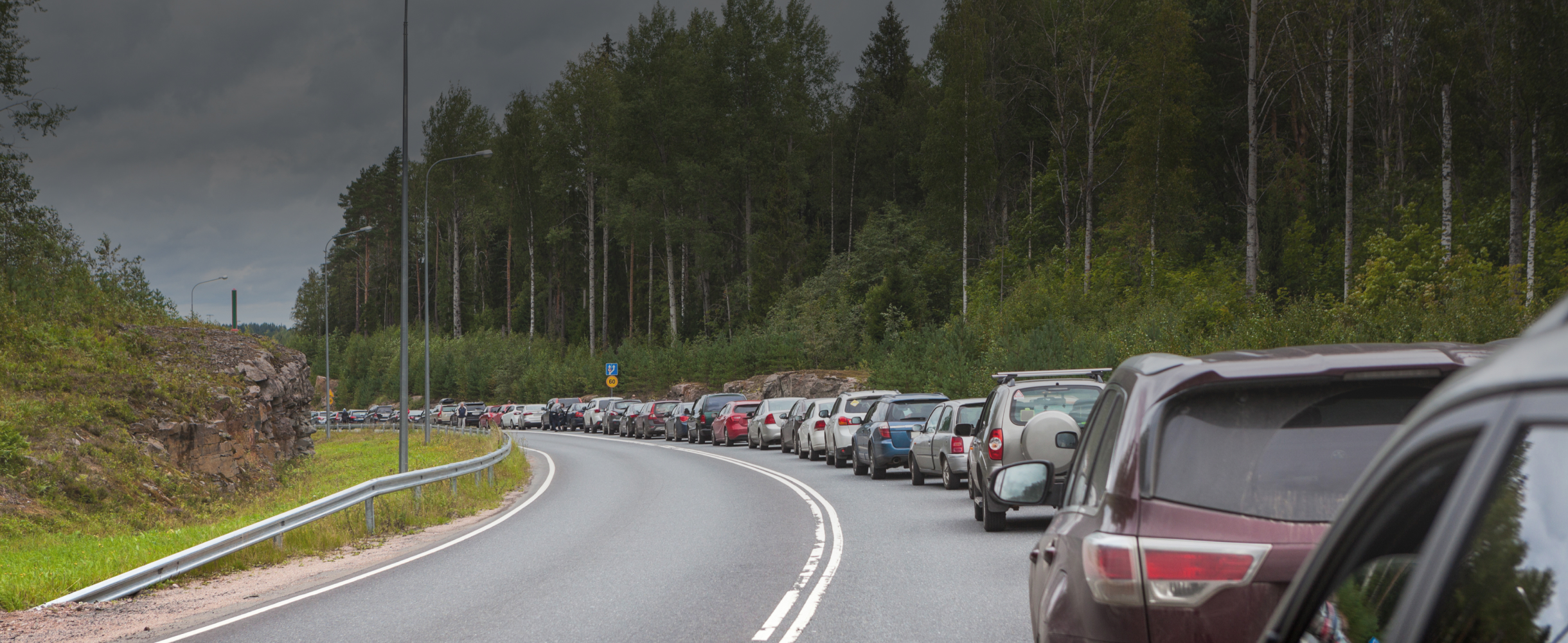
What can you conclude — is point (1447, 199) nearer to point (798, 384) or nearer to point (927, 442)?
point (927, 442)

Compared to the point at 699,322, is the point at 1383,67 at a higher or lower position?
higher

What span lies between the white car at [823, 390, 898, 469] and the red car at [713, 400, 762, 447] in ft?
39.9

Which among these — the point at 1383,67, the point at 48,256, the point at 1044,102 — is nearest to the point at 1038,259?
the point at 1044,102

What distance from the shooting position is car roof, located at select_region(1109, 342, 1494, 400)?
330cm

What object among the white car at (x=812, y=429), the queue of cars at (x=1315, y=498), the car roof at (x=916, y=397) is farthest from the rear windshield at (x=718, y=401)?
the queue of cars at (x=1315, y=498)

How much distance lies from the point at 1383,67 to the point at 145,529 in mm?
40685

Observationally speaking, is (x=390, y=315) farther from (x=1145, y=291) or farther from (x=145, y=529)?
(x=145, y=529)

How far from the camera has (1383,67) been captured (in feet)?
139

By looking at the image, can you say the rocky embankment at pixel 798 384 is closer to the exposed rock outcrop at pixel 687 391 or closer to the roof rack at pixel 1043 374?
the exposed rock outcrop at pixel 687 391

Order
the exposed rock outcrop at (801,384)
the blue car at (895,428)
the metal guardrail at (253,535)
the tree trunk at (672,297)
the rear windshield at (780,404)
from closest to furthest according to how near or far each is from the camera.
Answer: the metal guardrail at (253,535)
the blue car at (895,428)
the rear windshield at (780,404)
the exposed rock outcrop at (801,384)
the tree trunk at (672,297)

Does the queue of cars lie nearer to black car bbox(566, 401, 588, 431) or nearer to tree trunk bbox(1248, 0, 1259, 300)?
tree trunk bbox(1248, 0, 1259, 300)

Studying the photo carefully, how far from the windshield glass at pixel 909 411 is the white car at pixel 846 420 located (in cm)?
293

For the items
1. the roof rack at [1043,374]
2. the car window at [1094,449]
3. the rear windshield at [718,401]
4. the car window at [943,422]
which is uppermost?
the car window at [1094,449]

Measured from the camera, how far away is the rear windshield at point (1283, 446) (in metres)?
3.26
